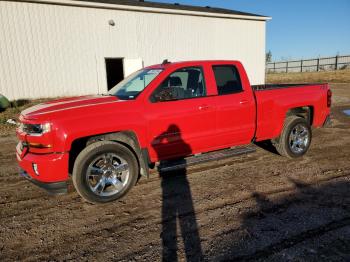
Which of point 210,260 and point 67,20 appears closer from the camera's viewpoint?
point 210,260

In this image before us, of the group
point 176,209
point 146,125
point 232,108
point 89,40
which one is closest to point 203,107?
point 232,108

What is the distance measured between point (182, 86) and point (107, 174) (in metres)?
1.87

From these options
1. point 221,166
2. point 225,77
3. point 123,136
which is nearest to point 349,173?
point 221,166

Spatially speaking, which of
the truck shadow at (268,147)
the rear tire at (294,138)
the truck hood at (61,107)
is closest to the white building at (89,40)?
the truck shadow at (268,147)

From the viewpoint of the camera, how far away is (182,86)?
15.8ft

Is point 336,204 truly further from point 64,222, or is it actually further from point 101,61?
point 101,61

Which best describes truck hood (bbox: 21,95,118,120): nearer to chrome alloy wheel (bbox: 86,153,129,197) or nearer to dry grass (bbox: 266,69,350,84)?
chrome alloy wheel (bbox: 86,153,129,197)

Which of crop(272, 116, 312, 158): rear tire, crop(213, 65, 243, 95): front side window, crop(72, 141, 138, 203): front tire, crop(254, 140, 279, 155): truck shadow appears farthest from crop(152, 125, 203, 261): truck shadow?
crop(254, 140, 279, 155): truck shadow

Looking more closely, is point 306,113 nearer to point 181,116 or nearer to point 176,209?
point 181,116

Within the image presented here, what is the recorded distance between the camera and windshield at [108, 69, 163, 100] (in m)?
4.59

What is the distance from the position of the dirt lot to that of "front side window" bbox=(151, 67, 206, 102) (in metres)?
1.43

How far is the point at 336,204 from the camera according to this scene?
3855 mm

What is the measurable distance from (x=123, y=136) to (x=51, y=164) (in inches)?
41.3

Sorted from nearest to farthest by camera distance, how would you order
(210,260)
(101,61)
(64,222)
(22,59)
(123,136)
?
(210,260) → (64,222) → (123,136) → (22,59) → (101,61)
